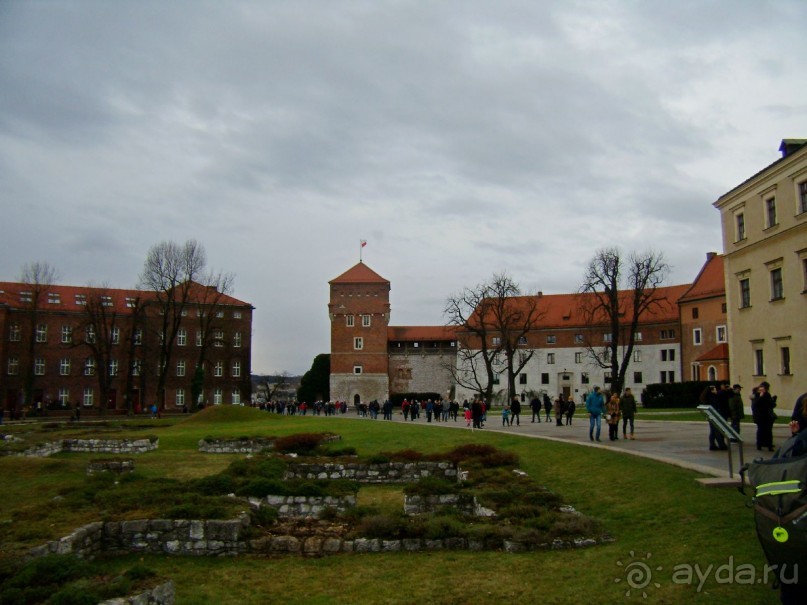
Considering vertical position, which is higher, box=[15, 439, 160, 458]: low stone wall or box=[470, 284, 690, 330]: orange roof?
box=[470, 284, 690, 330]: orange roof

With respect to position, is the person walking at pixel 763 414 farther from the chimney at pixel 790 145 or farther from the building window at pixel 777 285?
the chimney at pixel 790 145

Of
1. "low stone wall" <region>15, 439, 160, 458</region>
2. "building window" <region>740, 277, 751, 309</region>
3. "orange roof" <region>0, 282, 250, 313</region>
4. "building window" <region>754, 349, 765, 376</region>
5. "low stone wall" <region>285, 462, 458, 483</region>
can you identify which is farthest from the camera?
"orange roof" <region>0, 282, 250, 313</region>

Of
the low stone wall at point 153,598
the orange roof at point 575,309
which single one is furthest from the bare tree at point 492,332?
the low stone wall at point 153,598

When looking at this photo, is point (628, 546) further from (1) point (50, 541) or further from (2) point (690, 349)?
(2) point (690, 349)

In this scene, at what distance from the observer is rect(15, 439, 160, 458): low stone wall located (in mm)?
28297

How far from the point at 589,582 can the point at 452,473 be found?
11.4m

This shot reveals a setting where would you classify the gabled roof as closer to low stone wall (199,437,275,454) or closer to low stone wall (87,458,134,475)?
low stone wall (199,437,275,454)

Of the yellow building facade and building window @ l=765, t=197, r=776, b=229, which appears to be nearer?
the yellow building facade

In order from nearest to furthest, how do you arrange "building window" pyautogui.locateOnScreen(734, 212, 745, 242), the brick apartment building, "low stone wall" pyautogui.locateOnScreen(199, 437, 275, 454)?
"low stone wall" pyautogui.locateOnScreen(199, 437, 275, 454) → "building window" pyautogui.locateOnScreen(734, 212, 745, 242) → the brick apartment building

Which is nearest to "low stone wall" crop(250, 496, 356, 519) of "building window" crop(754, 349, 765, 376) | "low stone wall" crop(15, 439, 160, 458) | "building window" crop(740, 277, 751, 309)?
"low stone wall" crop(15, 439, 160, 458)

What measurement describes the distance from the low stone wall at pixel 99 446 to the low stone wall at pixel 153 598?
2239 cm

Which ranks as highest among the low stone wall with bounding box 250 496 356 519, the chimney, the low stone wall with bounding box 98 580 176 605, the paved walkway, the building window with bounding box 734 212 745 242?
the chimney

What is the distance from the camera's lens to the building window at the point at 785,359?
32.5 m

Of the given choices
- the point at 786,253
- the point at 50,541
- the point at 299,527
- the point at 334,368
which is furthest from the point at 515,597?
the point at 334,368
